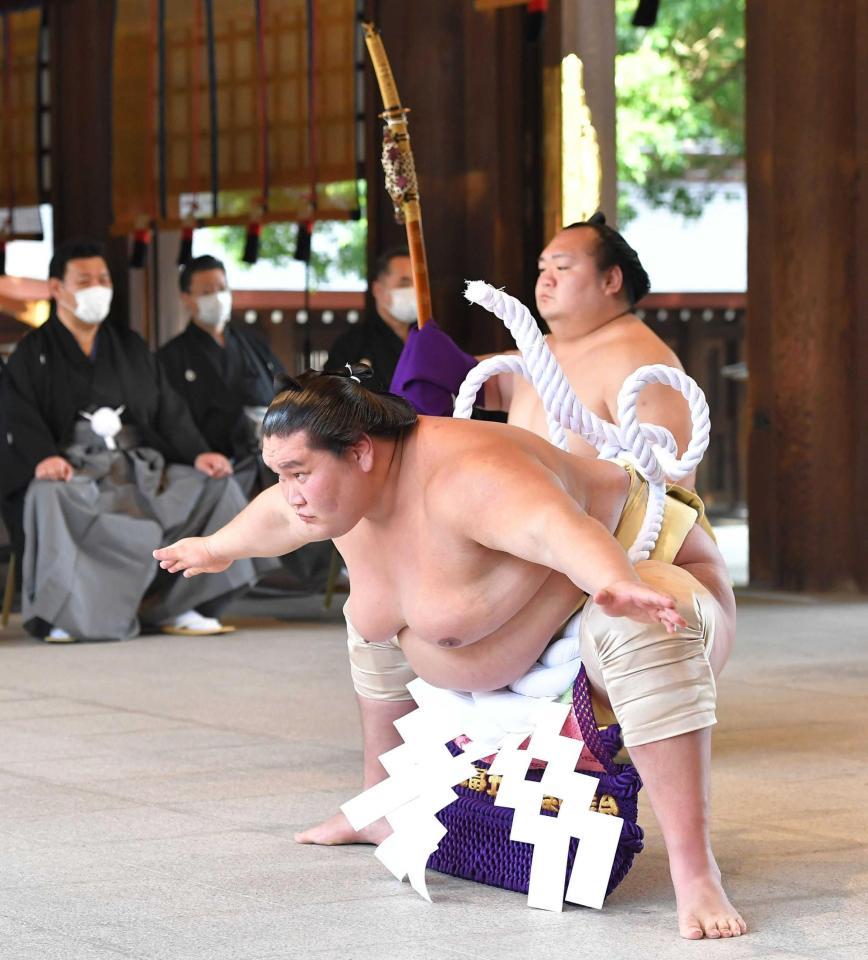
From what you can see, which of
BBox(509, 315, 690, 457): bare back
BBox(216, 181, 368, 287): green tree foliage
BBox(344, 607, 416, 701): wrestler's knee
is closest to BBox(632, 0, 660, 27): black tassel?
BBox(509, 315, 690, 457): bare back

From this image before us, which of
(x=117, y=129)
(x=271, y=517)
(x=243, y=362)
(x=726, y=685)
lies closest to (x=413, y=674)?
(x=271, y=517)

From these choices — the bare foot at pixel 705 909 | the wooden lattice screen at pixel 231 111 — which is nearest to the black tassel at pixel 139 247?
the wooden lattice screen at pixel 231 111

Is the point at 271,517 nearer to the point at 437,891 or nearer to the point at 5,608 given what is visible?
the point at 437,891

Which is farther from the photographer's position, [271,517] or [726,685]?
[726,685]

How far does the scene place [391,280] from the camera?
5.21m

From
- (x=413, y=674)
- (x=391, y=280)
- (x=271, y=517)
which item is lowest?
(x=413, y=674)

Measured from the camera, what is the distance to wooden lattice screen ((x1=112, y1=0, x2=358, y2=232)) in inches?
225

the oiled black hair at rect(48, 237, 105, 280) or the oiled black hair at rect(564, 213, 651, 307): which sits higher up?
the oiled black hair at rect(48, 237, 105, 280)

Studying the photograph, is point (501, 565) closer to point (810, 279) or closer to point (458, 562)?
point (458, 562)

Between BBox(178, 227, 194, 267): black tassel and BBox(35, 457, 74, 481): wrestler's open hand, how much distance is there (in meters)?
1.42

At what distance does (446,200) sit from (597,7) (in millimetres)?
789

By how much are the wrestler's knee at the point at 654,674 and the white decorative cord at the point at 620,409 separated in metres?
0.22

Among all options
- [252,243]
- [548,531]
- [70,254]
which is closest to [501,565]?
[548,531]

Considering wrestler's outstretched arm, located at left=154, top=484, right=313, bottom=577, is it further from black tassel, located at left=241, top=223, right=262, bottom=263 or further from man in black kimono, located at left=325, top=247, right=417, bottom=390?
black tassel, located at left=241, top=223, right=262, bottom=263
